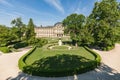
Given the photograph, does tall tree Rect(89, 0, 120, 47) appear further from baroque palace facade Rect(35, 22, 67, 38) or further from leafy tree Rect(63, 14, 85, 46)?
baroque palace facade Rect(35, 22, 67, 38)

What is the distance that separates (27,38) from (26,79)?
3456 centimetres

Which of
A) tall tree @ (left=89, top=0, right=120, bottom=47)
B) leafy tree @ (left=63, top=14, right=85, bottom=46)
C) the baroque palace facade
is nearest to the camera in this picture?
tall tree @ (left=89, top=0, right=120, bottom=47)

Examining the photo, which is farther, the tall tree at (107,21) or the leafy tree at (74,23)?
the leafy tree at (74,23)

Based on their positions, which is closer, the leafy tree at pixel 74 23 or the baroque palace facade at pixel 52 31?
the leafy tree at pixel 74 23

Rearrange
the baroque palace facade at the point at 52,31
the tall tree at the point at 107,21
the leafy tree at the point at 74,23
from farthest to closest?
the baroque palace facade at the point at 52,31 → the leafy tree at the point at 74,23 → the tall tree at the point at 107,21

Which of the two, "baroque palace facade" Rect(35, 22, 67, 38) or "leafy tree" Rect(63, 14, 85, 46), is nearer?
"leafy tree" Rect(63, 14, 85, 46)

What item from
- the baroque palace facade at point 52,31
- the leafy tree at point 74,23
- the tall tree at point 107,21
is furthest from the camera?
the baroque palace facade at point 52,31

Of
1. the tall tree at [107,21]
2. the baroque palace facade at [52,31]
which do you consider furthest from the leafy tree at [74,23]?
the baroque palace facade at [52,31]

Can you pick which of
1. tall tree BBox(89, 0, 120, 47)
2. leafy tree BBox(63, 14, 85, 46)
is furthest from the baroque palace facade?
tall tree BBox(89, 0, 120, 47)

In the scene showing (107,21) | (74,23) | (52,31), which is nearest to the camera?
(107,21)

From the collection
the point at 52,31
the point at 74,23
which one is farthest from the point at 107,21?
the point at 52,31

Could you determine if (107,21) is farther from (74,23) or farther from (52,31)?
(52,31)

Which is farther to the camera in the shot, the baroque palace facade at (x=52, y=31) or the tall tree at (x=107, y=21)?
the baroque palace facade at (x=52, y=31)

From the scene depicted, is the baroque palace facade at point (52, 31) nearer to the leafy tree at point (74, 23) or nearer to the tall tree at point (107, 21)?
the leafy tree at point (74, 23)
